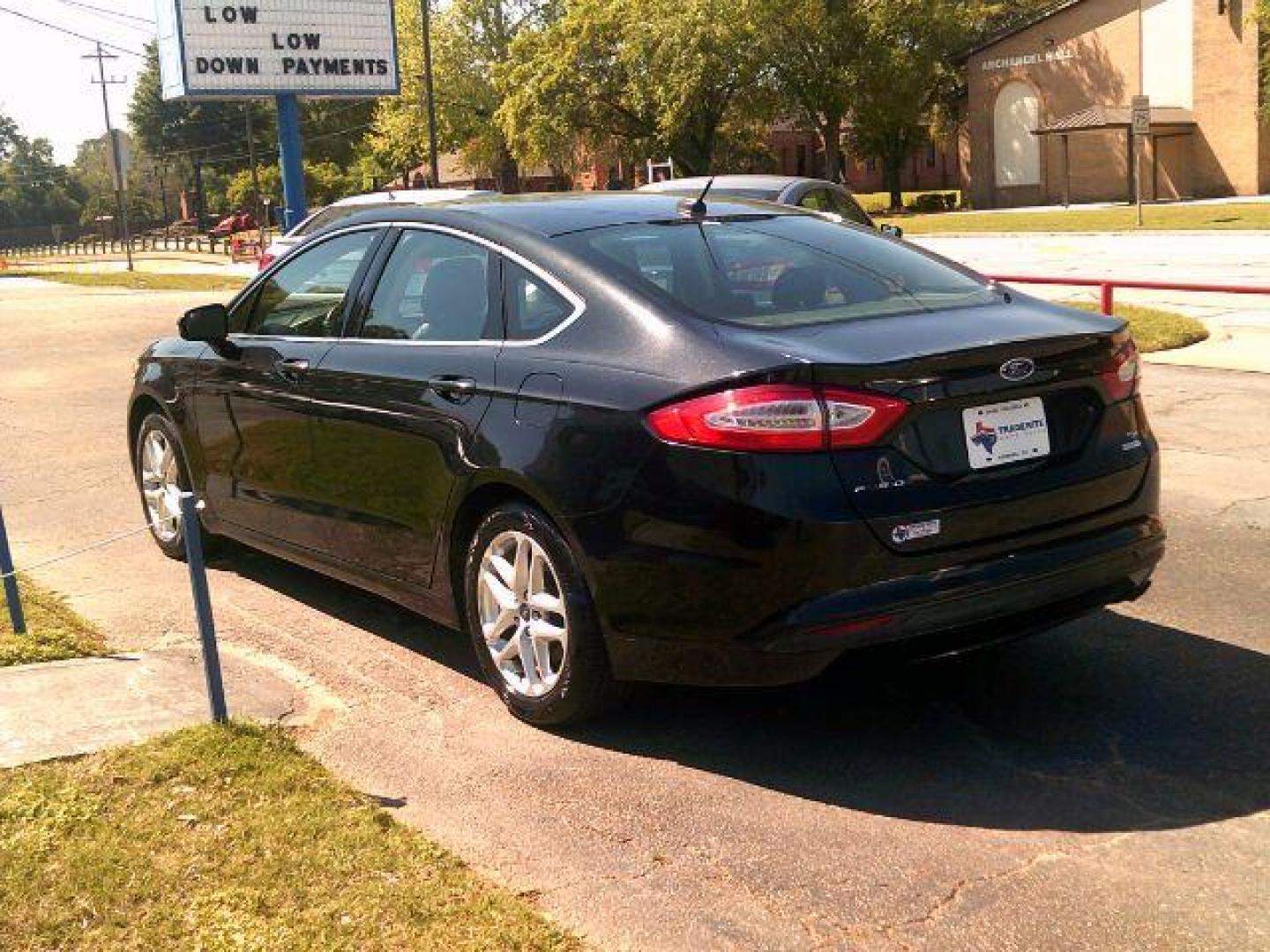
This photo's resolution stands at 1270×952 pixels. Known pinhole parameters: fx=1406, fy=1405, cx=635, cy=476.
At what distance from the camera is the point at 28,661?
Answer: 5184 millimetres

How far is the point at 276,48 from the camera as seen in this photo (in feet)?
103

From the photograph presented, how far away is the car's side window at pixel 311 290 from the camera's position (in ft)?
18.0

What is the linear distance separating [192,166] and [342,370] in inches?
4329

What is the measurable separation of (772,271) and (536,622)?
1399 millimetres

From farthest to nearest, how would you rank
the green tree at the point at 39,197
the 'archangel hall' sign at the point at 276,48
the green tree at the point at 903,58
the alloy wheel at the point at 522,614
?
the green tree at the point at 39,197 → the green tree at the point at 903,58 → the 'archangel hall' sign at the point at 276,48 → the alloy wheel at the point at 522,614

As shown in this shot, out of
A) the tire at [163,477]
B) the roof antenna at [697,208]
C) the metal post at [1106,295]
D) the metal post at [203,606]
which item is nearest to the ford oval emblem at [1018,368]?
the roof antenna at [697,208]

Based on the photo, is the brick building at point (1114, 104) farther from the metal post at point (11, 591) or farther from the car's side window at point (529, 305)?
the metal post at point (11, 591)

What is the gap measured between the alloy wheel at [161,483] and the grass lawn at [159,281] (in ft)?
75.1

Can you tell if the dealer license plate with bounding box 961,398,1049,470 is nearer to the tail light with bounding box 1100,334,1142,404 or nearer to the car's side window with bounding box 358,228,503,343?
the tail light with bounding box 1100,334,1142,404

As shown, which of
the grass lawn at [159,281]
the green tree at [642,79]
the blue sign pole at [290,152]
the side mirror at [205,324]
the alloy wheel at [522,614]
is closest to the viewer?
the alloy wheel at [522,614]

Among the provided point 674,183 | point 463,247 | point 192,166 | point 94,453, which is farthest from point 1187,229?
point 192,166

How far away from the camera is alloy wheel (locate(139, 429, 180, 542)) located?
672 centimetres

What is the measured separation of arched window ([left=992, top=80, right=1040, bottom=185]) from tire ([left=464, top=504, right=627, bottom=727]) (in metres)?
60.9

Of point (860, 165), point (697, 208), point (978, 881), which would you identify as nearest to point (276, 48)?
point (697, 208)
